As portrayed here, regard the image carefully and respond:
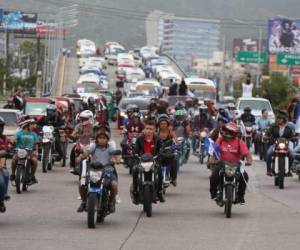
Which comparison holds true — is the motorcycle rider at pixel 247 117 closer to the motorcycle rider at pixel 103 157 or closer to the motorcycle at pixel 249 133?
the motorcycle at pixel 249 133

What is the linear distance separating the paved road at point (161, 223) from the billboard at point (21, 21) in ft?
393

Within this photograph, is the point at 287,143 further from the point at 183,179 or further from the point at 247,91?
the point at 247,91

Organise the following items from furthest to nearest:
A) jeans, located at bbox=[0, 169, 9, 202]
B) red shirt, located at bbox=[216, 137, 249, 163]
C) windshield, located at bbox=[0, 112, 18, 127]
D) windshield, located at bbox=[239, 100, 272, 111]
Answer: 1. windshield, located at bbox=[239, 100, 272, 111]
2. windshield, located at bbox=[0, 112, 18, 127]
3. red shirt, located at bbox=[216, 137, 249, 163]
4. jeans, located at bbox=[0, 169, 9, 202]

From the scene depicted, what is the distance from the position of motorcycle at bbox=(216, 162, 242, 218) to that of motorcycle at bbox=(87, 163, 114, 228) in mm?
2163

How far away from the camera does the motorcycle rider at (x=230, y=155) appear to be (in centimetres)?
1789

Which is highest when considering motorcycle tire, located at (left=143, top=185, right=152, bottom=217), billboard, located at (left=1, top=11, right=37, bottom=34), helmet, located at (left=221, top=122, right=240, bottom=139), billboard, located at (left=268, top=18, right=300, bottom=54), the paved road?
billboard, located at (left=1, top=11, right=37, bottom=34)

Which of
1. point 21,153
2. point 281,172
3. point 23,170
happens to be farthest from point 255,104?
point 21,153

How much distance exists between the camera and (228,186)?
17516 mm

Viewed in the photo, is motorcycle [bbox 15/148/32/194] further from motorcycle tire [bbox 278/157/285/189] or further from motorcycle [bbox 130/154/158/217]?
motorcycle tire [bbox 278/157/285/189]

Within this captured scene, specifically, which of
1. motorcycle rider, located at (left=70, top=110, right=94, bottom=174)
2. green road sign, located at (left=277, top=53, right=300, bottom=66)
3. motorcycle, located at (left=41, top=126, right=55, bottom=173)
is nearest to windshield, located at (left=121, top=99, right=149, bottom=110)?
motorcycle, located at (left=41, top=126, right=55, bottom=173)

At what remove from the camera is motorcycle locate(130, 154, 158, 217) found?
57.1 ft

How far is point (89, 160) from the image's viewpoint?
1647 cm

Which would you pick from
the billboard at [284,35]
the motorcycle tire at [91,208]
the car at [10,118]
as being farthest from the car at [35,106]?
the billboard at [284,35]

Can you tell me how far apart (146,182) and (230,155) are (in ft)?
5.16
